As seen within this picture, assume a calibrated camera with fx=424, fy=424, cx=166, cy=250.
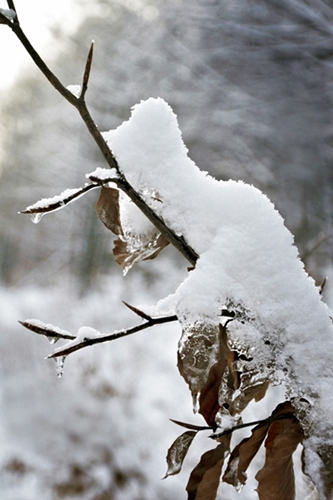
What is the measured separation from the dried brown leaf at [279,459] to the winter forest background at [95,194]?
1891mm

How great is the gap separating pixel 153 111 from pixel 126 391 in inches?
89.1

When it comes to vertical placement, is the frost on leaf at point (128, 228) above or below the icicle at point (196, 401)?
above

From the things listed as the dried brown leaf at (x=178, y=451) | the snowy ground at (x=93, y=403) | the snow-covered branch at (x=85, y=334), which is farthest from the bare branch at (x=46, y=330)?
the snowy ground at (x=93, y=403)

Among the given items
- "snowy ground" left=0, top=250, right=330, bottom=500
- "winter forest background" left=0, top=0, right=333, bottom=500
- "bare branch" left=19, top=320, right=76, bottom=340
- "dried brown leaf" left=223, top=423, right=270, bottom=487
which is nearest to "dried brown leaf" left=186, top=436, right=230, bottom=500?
"dried brown leaf" left=223, top=423, right=270, bottom=487

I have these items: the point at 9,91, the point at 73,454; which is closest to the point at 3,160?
the point at 9,91

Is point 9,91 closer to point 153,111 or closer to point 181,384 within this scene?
point 181,384

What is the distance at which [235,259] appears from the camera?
0.87 ft

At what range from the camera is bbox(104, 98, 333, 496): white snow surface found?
0.85 feet

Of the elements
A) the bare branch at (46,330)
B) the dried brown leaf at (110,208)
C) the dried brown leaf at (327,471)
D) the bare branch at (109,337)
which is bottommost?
the dried brown leaf at (327,471)

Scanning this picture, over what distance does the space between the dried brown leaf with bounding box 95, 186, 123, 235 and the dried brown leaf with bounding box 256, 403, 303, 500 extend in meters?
0.17

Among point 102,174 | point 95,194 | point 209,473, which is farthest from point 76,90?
point 95,194

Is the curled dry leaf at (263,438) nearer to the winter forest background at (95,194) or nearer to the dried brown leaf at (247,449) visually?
the dried brown leaf at (247,449)

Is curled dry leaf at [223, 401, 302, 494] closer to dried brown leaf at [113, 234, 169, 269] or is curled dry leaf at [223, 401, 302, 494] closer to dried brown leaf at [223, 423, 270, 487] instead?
dried brown leaf at [223, 423, 270, 487]

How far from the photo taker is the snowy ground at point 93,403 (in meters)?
2.15
